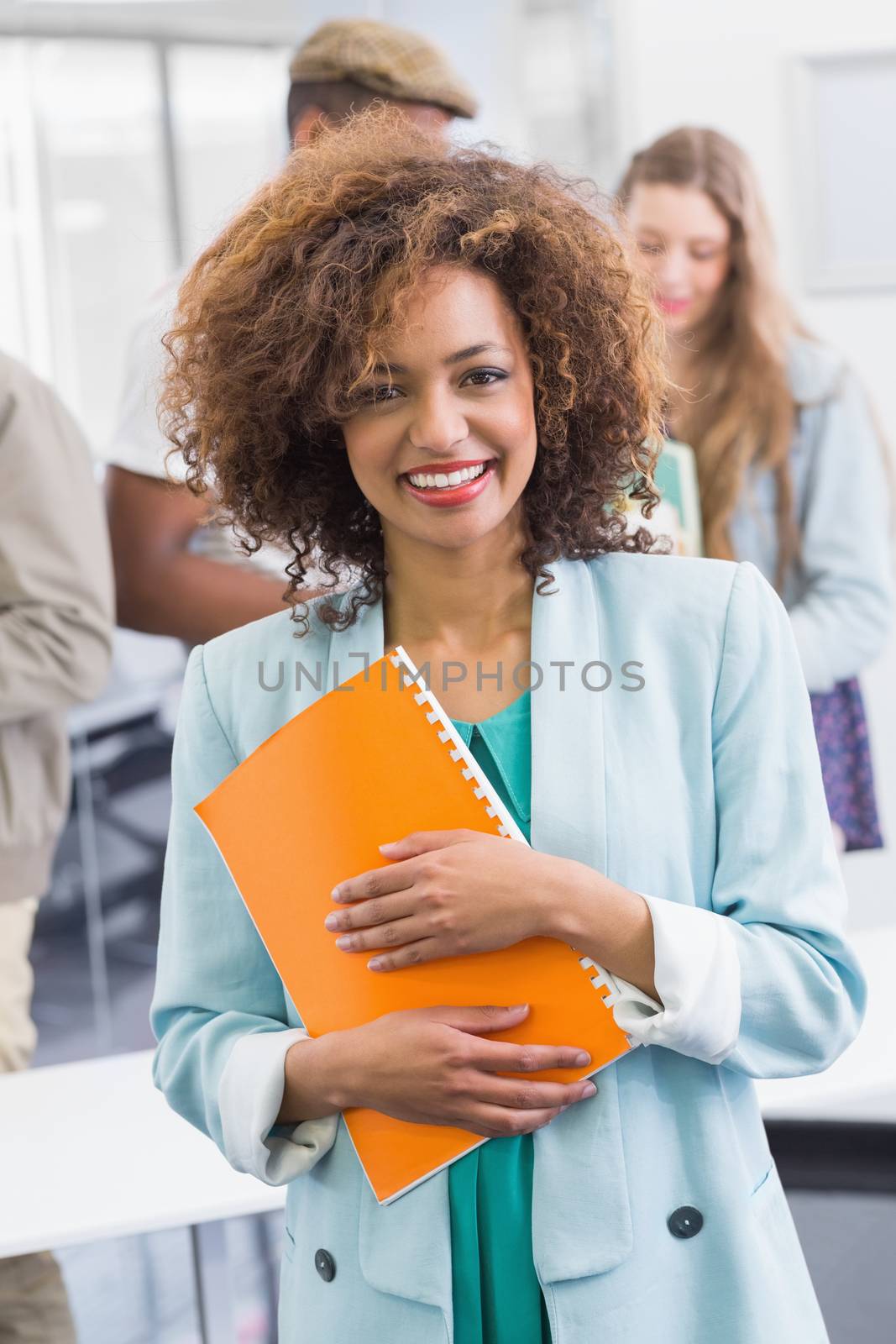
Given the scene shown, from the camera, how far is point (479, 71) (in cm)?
318

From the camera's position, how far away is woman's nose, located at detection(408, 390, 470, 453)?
3.43 ft

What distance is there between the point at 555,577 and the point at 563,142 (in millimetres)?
2360

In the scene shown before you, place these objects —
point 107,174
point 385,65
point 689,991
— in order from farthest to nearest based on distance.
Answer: point 107,174 → point 385,65 → point 689,991

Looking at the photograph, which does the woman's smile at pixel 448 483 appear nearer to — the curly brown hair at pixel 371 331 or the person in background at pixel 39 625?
the curly brown hair at pixel 371 331

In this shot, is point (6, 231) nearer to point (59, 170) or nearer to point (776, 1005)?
point (59, 170)

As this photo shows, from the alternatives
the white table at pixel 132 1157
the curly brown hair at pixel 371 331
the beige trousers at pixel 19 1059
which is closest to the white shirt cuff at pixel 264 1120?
the curly brown hair at pixel 371 331

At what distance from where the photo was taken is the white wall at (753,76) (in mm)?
3062

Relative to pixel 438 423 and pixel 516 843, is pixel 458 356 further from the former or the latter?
pixel 516 843

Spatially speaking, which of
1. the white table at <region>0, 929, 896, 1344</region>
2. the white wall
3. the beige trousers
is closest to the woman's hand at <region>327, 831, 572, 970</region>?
the white table at <region>0, 929, 896, 1344</region>

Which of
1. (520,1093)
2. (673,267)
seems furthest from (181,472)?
(520,1093)

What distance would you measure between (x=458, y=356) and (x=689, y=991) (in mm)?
493

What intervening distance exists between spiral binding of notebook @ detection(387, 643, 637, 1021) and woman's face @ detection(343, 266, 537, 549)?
14 centimetres

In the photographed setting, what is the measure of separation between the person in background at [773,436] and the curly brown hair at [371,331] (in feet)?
3.58

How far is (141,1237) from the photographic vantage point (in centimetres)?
303
